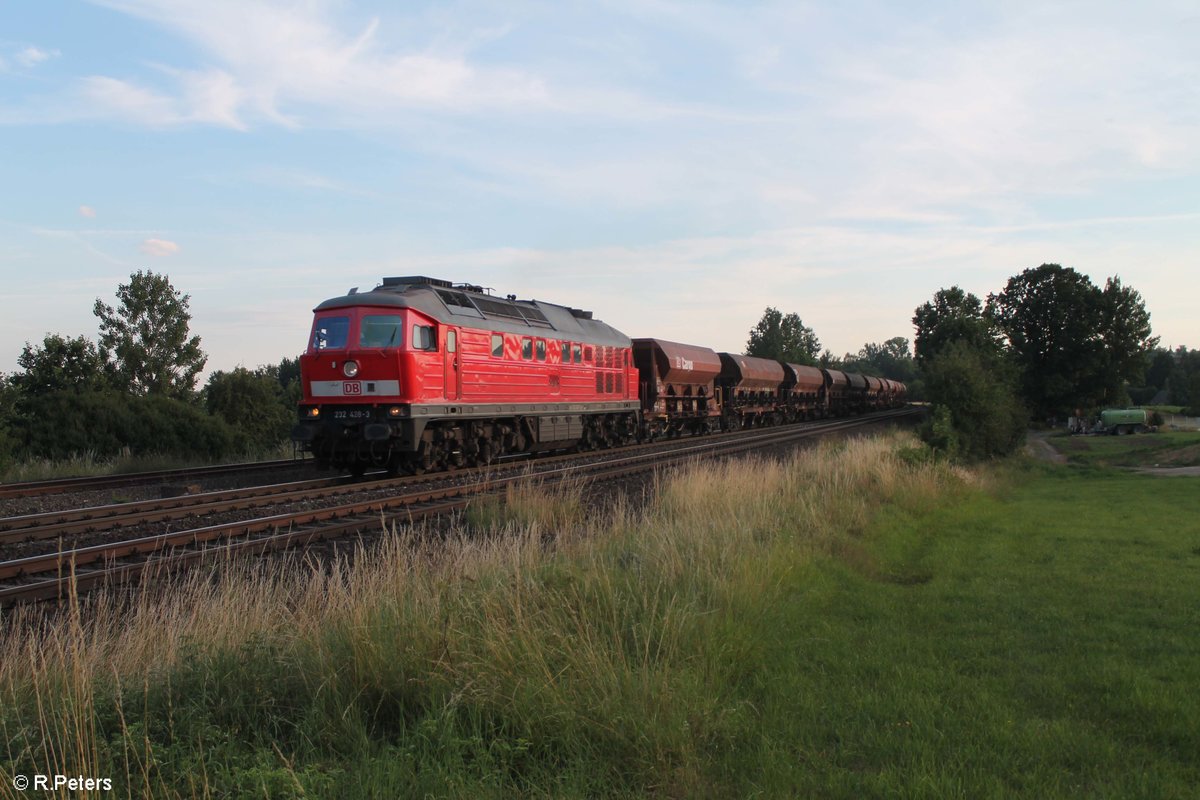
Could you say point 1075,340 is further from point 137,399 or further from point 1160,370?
point 1160,370

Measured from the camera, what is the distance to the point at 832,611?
7.36m

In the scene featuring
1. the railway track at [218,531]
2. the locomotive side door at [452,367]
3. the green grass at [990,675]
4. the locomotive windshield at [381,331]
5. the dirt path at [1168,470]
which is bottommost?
the dirt path at [1168,470]

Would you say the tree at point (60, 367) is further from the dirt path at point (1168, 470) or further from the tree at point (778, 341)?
the tree at point (778, 341)

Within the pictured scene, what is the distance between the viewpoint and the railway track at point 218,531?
26.1 ft

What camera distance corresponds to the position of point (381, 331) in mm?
16328

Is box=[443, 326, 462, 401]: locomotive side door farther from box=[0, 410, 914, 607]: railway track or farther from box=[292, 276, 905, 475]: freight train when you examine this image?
box=[0, 410, 914, 607]: railway track

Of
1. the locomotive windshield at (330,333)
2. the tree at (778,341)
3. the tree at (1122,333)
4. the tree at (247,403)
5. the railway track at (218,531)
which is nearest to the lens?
the railway track at (218,531)

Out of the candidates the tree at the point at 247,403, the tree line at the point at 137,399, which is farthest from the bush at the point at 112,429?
the tree at the point at 247,403

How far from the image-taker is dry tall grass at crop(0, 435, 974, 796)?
3955mm

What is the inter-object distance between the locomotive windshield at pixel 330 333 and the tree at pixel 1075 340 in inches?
2152

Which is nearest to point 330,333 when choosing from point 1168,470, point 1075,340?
point 1168,470

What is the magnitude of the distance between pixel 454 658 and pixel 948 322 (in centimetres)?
5661

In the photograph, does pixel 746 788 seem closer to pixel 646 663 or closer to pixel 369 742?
pixel 646 663

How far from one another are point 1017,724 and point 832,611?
2.67 metres
